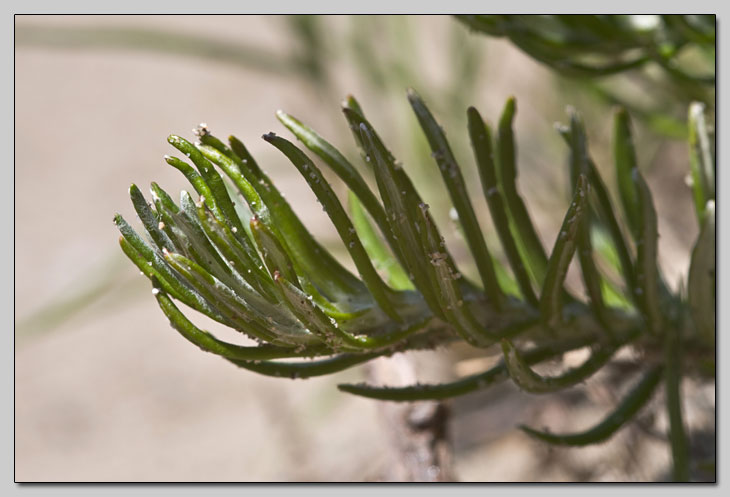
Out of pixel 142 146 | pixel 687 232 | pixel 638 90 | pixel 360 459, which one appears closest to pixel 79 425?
pixel 360 459

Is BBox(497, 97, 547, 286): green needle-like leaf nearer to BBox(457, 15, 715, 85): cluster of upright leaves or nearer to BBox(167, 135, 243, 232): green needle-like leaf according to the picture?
BBox(457, 15, 715, 85): cluster of upright leaves

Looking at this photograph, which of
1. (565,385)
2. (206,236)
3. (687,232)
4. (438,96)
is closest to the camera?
(206,236)

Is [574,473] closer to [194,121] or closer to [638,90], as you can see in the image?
[638,90]

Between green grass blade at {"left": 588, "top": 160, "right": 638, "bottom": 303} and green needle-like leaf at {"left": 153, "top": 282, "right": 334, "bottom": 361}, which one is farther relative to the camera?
green grass blade at {"left": 588, "top": 160, "right": 638, "bottom": 303}

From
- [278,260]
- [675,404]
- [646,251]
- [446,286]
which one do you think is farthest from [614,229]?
[278,260]

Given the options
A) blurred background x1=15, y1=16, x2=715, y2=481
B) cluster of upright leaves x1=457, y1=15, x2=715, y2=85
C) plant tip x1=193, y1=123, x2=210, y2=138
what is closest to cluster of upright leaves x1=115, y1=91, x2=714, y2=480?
plant tip x1=193, y1=123, x2=210, y2=138

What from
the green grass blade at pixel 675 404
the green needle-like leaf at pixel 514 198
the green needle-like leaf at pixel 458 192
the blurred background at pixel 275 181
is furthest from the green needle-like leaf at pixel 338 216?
the blurred background at pixel 275 181

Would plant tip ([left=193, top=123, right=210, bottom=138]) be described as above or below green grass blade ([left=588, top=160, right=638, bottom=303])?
above

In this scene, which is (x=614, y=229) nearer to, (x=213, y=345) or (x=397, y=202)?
(x=397, y=202)
